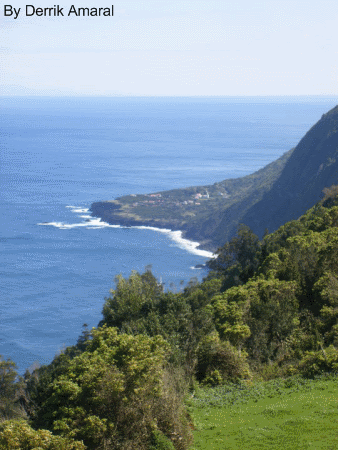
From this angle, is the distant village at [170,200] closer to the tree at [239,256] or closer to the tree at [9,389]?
the tree at [239,256]

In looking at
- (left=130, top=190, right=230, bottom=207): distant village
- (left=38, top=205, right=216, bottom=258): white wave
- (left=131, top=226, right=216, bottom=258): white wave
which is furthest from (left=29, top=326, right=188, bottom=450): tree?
(left=130, top=190, right=230, bottom=207): distant village

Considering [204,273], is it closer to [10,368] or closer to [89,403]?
[10,368]

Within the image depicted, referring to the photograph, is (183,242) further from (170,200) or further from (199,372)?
(199,372)

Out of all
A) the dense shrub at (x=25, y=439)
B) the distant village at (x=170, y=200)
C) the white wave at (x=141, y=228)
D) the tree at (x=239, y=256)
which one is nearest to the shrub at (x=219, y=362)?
the dense shrub at (x=25, y=439)

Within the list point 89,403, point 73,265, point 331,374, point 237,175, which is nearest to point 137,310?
point 331,374

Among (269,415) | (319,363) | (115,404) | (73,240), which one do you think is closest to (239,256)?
(319,363)
